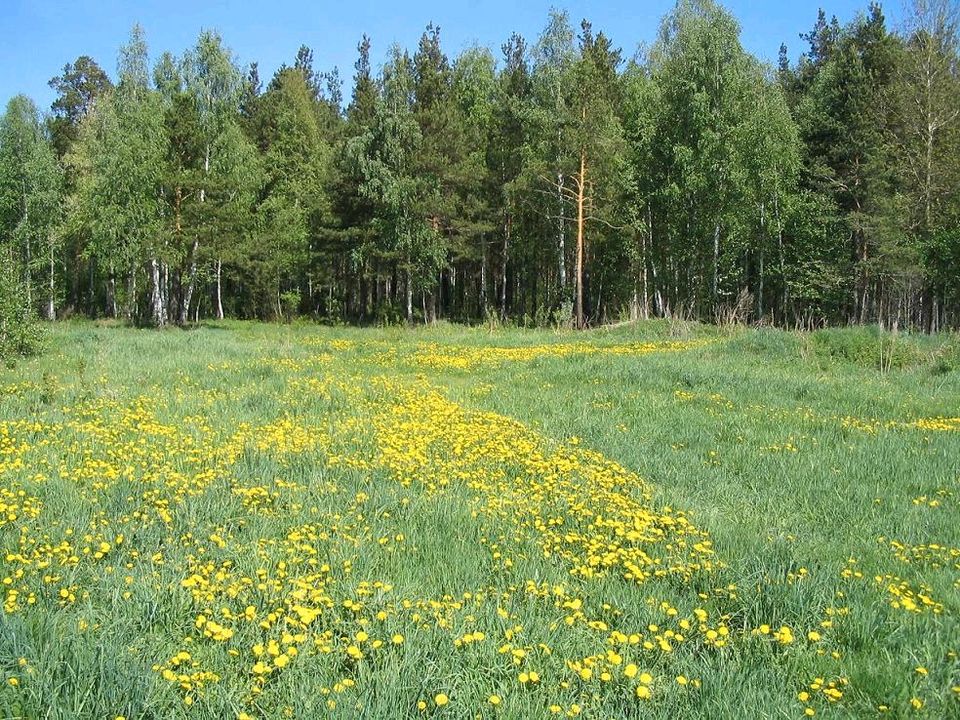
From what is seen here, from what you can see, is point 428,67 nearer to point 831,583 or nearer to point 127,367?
point 127,367

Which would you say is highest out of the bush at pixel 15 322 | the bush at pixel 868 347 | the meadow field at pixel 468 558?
the bush at pixel 15 322

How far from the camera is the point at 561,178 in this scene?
34906 millimetres

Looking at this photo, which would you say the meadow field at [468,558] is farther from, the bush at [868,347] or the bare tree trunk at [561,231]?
the bare tree trunk at [561,231]

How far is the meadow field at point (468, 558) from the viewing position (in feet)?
11.9

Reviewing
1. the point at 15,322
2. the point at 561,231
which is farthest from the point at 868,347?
the point at 15,322

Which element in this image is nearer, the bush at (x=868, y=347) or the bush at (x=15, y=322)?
the bush at (x=15, y=322)

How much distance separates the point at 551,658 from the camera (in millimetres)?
3967

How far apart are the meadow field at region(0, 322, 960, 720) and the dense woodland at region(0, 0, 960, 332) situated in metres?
23.0

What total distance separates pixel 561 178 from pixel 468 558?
104 feet

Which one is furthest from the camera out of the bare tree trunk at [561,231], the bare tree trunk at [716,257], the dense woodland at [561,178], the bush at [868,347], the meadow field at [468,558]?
the bare tree trunk at [716,257]

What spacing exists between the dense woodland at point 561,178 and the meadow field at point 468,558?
23036mm

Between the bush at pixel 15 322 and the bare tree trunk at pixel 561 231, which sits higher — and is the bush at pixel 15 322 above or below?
below

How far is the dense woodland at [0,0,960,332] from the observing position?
3188 centimetres

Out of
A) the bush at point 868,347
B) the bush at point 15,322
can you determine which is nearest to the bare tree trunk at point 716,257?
the bush at point 868,347
